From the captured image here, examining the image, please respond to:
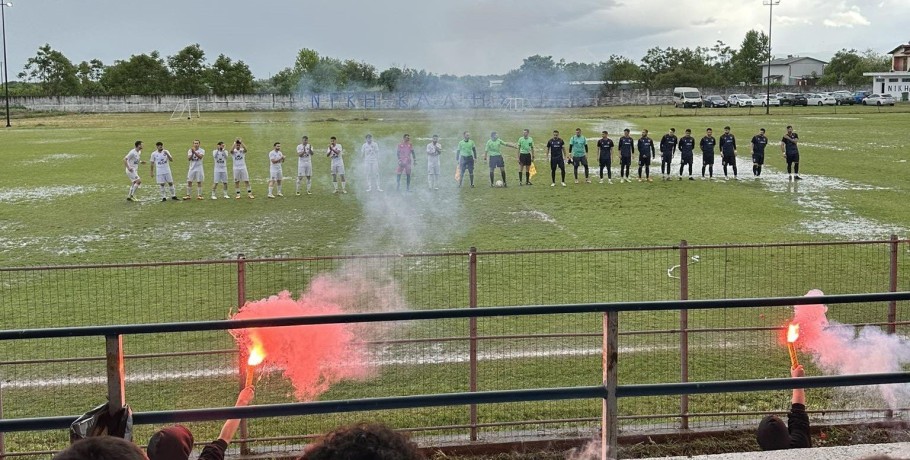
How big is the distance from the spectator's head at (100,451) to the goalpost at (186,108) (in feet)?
214

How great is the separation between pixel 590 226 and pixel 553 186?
681cm

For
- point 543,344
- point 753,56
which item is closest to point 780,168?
point 543,344

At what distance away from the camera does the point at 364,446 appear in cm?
220

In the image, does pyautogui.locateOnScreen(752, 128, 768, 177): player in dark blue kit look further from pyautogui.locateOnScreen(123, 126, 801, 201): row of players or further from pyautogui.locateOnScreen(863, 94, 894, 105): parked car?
pyautogui.locateOnScreen(863, 94, 894, 105): parked car

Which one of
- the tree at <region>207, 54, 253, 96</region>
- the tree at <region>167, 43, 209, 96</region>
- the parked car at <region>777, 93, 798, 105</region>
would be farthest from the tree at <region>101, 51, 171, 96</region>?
the parked car at <region>777, 93, 798, 105</region>

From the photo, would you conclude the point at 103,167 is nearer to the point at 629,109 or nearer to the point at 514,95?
the point at 514,95

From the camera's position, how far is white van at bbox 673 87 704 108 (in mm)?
68812

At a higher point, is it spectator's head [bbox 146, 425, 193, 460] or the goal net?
the goal net

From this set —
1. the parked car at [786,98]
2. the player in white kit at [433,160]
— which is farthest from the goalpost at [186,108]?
the parked car at [786,98]

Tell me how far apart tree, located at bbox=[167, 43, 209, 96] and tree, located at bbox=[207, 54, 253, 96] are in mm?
4179

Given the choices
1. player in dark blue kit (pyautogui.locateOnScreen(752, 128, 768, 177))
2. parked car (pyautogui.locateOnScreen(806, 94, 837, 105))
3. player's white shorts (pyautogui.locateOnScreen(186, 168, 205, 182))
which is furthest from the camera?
parked car (pyautogui.locateOnScreen(806, 94, 837, 105))

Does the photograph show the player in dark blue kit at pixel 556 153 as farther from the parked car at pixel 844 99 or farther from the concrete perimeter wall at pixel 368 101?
the parked car at pixel 844 99

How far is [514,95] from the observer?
40.9m

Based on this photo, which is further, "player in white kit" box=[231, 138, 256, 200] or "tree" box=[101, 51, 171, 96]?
"tree" box=[101, 51, 171, 96]
